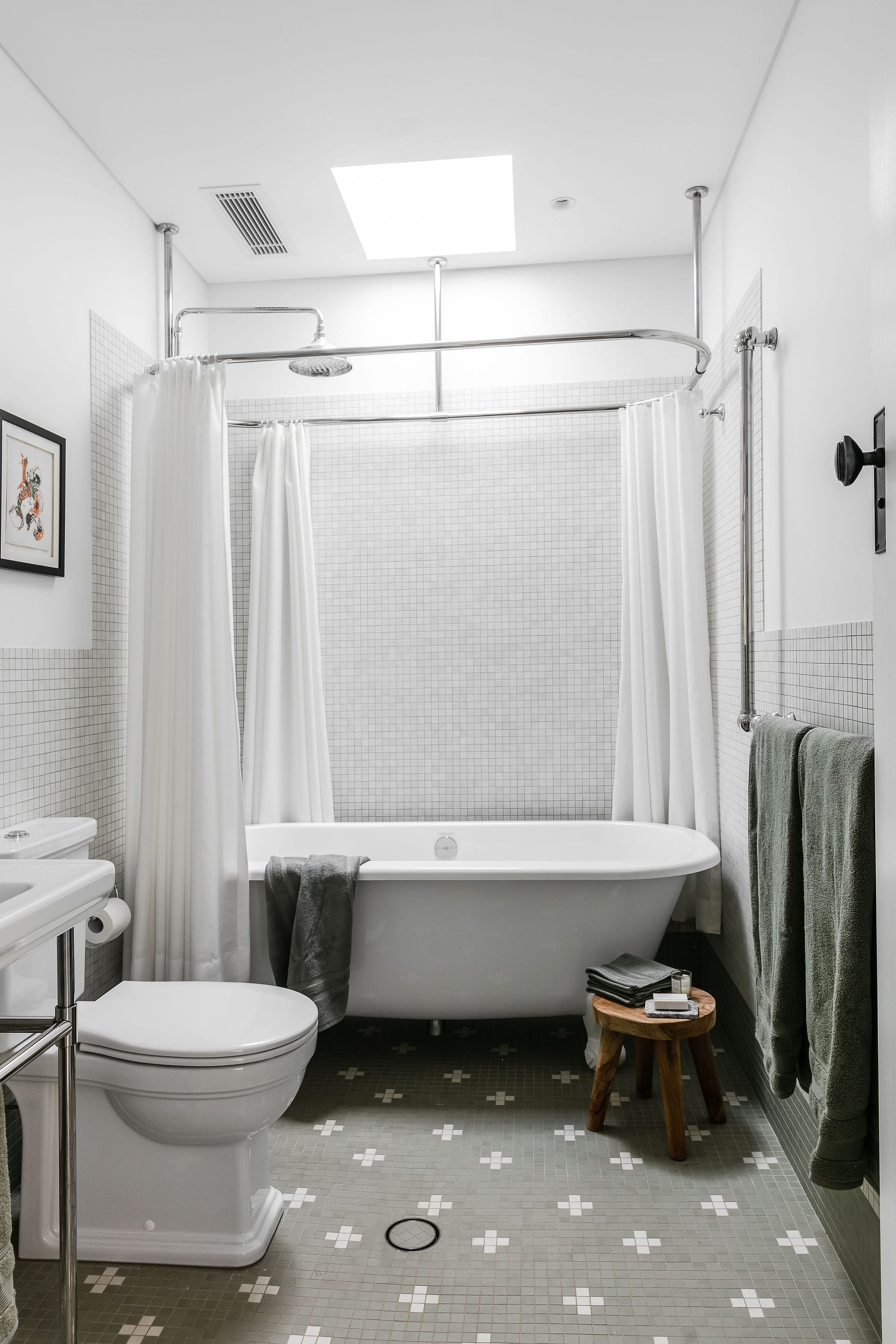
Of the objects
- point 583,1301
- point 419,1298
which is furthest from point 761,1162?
point 419,1298

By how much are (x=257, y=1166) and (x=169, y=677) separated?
1353mm

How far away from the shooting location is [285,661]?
3367mm

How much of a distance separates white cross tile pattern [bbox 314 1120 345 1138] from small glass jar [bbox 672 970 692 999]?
950 millimetres

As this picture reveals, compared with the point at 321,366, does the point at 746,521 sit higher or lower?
lower

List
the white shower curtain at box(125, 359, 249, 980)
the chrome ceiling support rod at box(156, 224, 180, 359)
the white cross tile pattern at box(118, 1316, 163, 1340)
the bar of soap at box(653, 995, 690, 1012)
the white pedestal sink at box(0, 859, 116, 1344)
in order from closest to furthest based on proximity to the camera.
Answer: the white pedestal sink at box(0, 859, 116, 1344) → the white cross tile pattern at box(118, 1316, 163, 1340) → the bar of soap at box(653, 995, 690, 1012) → the white shower curtain at box(125, 359, 249, 980) → the chrome ceiling support rod at box(156, 224, 180, 359)

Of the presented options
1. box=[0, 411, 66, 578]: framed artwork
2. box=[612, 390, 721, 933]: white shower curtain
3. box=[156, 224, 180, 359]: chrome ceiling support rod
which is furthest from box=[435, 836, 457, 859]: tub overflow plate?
box=[156, 224, 180, 359]: chrome ceiling support rod

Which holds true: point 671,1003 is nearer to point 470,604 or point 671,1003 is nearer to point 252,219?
point 470,604

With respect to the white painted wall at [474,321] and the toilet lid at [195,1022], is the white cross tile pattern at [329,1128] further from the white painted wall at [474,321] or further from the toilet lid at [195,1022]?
the white painted wall at [474,321]

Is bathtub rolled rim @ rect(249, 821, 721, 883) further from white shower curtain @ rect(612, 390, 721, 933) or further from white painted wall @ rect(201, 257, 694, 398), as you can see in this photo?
white painted wall @ rect(201, 257, 694, 398)

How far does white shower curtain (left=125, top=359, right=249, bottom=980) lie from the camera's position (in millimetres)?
2645

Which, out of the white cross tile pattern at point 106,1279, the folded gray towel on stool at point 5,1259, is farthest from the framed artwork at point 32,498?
the white cross tile pattern at point 106,1279

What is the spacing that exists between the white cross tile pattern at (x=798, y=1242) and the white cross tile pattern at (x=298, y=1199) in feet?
3.36

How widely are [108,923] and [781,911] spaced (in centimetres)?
158

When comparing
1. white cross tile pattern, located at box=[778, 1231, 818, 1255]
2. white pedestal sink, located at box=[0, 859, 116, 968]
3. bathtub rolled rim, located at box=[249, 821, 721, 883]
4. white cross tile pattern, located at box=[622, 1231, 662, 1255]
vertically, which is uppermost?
white pedestal sink, located at box=[0, 859, 116, 968]
